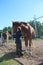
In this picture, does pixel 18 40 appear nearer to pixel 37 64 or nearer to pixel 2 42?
pixel 37 64

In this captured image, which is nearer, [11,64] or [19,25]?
[11,64]

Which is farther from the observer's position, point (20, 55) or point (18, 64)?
point (20, 55)

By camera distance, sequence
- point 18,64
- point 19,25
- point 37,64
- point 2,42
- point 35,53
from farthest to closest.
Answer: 1. point 2,42
2. point 19,25
3. point 35,53
4. point 18,64
5. point 37,64

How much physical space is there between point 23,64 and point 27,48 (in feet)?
9.67

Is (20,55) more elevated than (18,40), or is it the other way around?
(18,40)

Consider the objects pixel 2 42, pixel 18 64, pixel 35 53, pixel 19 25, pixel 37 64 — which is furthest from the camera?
pixel 2 42

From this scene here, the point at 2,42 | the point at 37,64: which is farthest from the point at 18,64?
the point at 2,42

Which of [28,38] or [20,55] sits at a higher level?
[28,38]

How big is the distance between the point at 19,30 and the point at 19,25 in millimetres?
566

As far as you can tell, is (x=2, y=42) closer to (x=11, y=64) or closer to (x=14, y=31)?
(x=14, y=31)

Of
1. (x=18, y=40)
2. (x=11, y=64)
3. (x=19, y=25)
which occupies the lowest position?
(x=11, y=64)

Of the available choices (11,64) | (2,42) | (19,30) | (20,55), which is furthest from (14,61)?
(2,42)

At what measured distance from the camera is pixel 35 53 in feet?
33.6

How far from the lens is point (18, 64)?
27.7 ft
